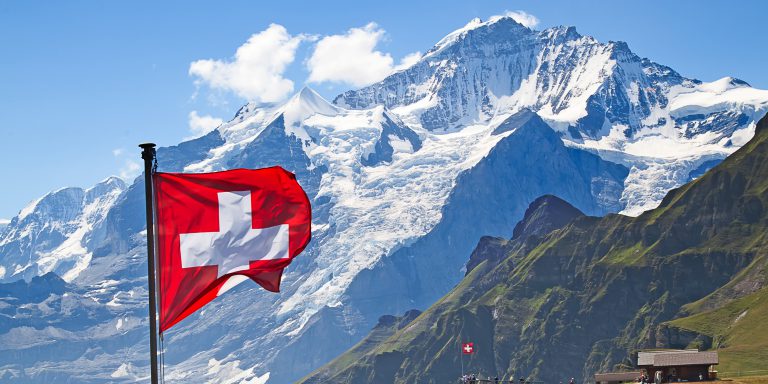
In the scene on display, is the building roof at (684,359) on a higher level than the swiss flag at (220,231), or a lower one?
higher

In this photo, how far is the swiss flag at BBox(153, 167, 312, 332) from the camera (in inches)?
1409

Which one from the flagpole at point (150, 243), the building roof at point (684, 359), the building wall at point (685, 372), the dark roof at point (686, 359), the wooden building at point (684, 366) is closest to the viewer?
the flagpole at point (150, 243)

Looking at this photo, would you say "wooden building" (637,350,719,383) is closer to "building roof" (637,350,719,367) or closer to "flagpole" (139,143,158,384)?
"building roof" (637,350,719,367)

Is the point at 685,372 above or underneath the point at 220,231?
above

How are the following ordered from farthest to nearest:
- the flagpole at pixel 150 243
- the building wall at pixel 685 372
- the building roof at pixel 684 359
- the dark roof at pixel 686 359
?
the building roof at pixel 684 359, the dark roof at pixel 686 359, the building wall at pixel 685 372, the flagpole at pixel 150 243

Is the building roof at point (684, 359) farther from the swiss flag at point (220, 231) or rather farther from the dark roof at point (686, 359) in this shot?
the swiss flag at point (220, 231)

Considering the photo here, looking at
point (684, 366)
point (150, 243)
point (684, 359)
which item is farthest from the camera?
point (684, 359)

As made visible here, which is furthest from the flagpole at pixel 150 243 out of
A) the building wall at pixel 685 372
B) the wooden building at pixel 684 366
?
the building wall at pixel 685 372

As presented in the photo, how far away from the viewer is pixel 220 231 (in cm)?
3703

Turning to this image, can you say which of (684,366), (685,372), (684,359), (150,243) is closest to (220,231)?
(150,243)

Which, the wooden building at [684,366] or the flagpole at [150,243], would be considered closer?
the flagpole at [150,243]

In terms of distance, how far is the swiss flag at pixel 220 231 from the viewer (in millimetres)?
35781

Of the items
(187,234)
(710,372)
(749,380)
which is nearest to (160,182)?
(187,234)

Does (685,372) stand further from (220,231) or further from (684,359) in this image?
(220,231)
